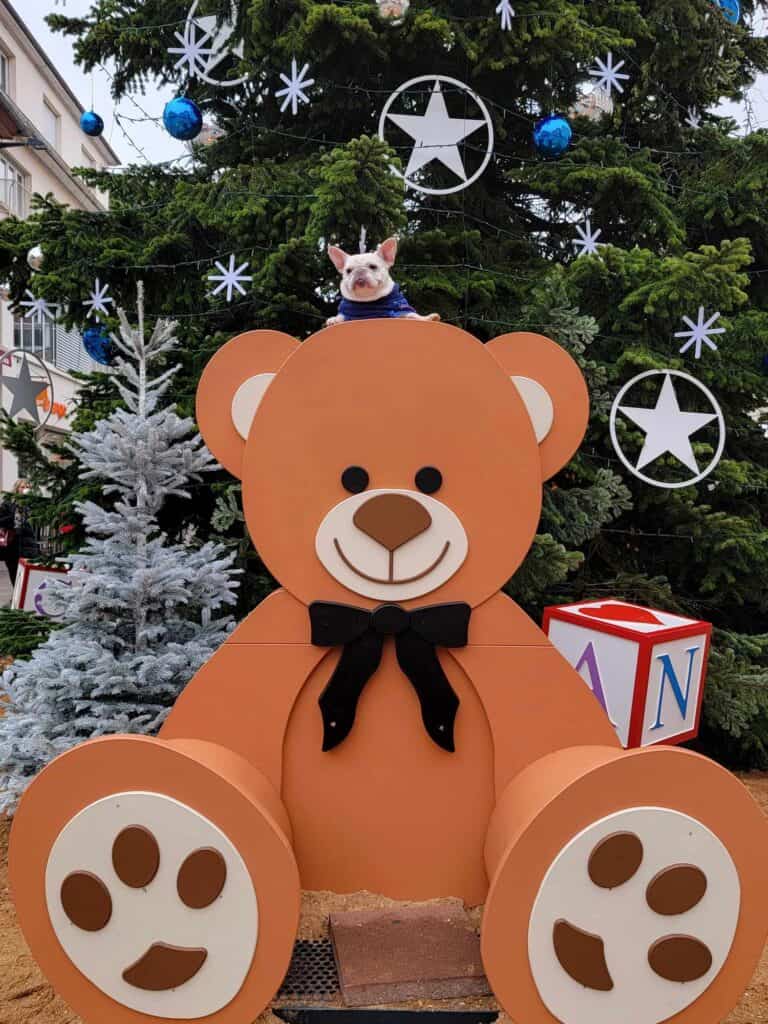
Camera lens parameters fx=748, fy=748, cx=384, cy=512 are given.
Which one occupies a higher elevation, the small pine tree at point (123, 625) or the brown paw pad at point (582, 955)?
the small pine tree at point (123, 625)

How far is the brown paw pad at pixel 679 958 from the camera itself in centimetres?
188

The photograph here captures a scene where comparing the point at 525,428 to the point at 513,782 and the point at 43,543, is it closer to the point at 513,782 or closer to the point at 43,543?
the point at 513,782

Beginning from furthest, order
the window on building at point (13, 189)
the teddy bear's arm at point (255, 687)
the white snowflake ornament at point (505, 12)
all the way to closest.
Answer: the window on building at point (13, 189)
the white snowflake ornament at point (505, 12)
the teddy bear's arm at point (255, 687)

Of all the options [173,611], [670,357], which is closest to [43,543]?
[173,611]

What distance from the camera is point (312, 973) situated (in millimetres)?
2334

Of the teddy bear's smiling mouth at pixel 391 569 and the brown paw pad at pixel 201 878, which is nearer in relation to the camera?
the brown paw pad at pixel 201 878

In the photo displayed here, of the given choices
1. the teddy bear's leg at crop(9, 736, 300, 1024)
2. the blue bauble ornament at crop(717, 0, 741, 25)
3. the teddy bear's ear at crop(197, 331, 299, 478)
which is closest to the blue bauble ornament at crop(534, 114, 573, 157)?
the blue bauble ornament at crop(717, 0, 741, 25)

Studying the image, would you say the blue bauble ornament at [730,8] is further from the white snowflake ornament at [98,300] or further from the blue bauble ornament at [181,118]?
the white snowflake ornament at [98,300]

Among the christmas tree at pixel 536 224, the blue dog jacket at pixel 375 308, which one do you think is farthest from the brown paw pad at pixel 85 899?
→ the christmas tree at pixel 536 224

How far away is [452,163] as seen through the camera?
3.68 metres

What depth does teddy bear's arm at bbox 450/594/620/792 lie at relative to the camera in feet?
7.84

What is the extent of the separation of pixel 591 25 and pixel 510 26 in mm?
806

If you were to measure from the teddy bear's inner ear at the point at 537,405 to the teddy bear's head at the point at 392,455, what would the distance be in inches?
1.9

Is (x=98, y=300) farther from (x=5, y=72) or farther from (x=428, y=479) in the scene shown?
(x=5, y=72)
